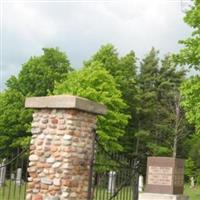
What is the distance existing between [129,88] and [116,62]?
3.59 meters

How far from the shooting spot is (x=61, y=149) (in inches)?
400

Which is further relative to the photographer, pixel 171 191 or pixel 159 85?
pixel 159 85

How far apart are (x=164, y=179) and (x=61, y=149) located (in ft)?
34.7

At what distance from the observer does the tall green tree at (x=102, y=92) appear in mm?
33719

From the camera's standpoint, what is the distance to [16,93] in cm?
4397

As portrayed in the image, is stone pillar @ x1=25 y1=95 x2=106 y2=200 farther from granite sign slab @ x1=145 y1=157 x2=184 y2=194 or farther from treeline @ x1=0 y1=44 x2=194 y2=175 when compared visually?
treeline @ x1=0 y1=44 x2=194 y2=175

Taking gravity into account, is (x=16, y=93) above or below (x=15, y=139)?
above

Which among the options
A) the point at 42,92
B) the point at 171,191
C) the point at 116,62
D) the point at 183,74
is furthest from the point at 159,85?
the point at 171,191

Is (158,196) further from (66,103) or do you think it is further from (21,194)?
(66,103)

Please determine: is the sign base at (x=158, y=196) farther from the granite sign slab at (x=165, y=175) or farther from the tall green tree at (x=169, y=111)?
the tall green tree at (x=169, y=111)

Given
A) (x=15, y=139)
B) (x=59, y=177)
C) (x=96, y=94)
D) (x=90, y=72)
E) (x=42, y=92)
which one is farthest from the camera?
(x=42, y=92)

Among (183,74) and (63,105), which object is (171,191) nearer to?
(63,105)

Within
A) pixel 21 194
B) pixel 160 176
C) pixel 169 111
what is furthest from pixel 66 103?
pixel 169 111

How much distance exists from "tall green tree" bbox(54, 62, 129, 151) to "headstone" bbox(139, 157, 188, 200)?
42.1 feet
